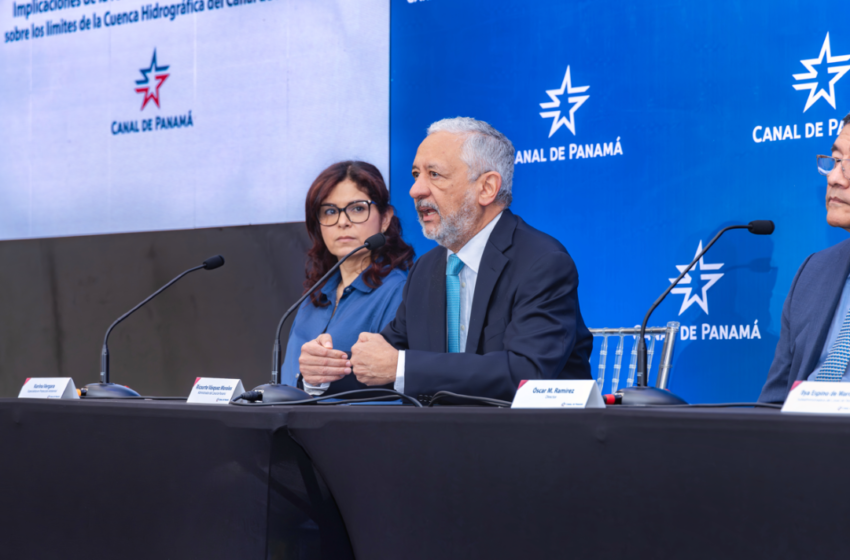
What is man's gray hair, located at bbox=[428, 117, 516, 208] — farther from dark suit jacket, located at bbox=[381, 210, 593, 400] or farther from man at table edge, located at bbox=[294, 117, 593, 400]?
dark suit jacket, located at bbox=[381, 210, 593, 400]

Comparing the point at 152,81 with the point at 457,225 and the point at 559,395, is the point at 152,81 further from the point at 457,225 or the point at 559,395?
the point at 559,395

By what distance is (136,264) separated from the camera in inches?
133

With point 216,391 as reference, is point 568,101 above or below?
above

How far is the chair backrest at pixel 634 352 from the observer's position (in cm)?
229

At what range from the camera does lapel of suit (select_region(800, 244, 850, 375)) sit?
1.53 metres

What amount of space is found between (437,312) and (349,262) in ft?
2.43

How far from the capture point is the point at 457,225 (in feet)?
5.98

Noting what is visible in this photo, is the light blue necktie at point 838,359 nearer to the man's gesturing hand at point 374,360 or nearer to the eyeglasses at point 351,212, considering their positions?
the man's gesturing hand at point 374,360

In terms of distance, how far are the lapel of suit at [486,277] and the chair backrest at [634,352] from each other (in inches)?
30.9

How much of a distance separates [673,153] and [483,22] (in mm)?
817

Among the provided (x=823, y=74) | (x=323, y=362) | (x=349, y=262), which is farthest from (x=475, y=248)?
(x=823, y=74)

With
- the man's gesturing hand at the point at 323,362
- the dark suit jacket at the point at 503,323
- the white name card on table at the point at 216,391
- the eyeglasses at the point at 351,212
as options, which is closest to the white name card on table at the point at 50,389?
the white name card on table at the point at 216,391

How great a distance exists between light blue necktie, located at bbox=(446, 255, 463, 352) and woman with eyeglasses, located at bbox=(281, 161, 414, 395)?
1.54 feet

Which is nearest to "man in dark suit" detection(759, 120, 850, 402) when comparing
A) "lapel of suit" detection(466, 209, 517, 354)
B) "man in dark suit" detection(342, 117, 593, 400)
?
"man in dark suit" detection(342, 117, 593, 400)
